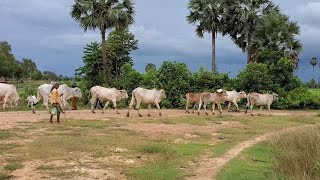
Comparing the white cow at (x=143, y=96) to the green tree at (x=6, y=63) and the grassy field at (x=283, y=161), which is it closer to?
the grassy field at (x=283, y=161)

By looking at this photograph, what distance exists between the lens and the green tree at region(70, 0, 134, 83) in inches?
1335

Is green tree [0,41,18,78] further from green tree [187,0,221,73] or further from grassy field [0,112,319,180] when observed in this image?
grassy field [0,112,319,180]

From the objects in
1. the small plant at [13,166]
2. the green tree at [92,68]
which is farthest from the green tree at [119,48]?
the small plant at [13,166]

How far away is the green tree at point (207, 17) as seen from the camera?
138 ft

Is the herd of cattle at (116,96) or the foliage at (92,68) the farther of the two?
the foliage at (92,68)

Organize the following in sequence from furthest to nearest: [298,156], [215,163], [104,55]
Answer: [104,55] → [215,163] → [298,156]

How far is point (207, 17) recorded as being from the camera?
138ft

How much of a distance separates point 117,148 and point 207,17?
30211 mm

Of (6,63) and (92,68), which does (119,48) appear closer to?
(92,68)

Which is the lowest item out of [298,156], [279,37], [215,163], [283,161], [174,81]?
[215,163]

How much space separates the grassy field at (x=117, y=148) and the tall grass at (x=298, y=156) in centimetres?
50

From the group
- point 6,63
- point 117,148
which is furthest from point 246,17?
point 6,63

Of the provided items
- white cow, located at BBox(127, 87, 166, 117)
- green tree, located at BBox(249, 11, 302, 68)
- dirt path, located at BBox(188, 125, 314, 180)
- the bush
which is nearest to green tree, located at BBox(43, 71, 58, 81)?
green tree, located at BBox(249, 11, 302, 68)

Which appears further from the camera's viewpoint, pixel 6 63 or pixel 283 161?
pixel 6 63
